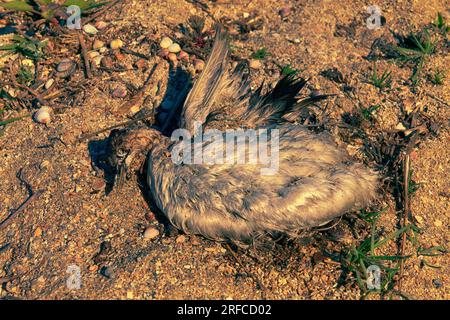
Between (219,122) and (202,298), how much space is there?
110 centimetres

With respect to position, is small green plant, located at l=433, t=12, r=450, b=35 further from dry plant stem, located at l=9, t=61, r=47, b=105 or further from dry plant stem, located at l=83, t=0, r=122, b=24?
dry plant stem, located at l=9, t=61, r=47, b=105

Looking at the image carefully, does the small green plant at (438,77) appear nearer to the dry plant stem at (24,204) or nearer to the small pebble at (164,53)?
the small pebble at (164,53)

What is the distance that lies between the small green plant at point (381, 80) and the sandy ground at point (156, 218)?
2.0 inches

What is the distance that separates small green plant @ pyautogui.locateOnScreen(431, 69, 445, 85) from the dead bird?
43.1 inches

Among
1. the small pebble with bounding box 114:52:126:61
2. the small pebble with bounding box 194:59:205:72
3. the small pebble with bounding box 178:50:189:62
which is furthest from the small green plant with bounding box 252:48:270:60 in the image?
the small pebble with bounding box 114:52:126:61

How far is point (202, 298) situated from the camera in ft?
10.8

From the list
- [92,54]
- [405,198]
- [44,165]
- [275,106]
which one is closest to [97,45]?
[92,54]

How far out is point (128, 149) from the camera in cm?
365

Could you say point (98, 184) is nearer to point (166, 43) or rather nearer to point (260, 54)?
point (166, 43)

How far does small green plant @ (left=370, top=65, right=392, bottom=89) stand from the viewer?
4.16 metres

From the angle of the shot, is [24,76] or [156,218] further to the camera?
[24,76]

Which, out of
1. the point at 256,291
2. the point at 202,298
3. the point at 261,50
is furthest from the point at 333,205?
the point at 261,50

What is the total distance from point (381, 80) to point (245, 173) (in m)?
1.42

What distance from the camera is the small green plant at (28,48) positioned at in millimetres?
4445
